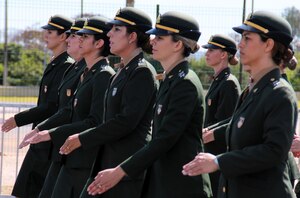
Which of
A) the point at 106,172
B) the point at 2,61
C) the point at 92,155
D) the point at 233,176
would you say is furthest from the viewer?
the point at 2,61

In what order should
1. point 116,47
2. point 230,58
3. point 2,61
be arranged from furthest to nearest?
point 2,61 → point 230,58 → point 116,47

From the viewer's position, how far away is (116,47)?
18.4 ft

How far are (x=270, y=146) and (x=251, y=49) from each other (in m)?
0.61

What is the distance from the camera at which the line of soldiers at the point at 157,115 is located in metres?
4.05

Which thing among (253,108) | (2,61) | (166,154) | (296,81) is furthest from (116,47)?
(2,61)

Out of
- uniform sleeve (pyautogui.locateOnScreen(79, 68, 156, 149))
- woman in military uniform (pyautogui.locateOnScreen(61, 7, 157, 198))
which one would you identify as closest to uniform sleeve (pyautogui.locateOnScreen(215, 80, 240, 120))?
woman in military uniform (pyautogui.locateOnScreen(61, 7, 157, 198))

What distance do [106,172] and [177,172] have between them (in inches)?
18.9

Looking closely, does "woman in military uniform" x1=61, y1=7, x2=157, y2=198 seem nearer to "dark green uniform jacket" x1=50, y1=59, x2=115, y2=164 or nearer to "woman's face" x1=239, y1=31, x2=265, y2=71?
"dark green uniform jacket" x1=50, y1=59, x2=115, y2=164

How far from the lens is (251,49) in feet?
13.9

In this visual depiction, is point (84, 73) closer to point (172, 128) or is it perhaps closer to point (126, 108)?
point (126, 108)

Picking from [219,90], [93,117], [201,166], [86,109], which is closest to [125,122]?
[93,117]

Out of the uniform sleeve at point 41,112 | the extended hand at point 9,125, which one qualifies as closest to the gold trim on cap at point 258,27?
the uniform sleeve at point 41,112

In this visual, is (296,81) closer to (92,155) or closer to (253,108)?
(92,155)

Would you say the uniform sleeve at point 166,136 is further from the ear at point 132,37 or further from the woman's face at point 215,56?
the woman's face at point 215,56
